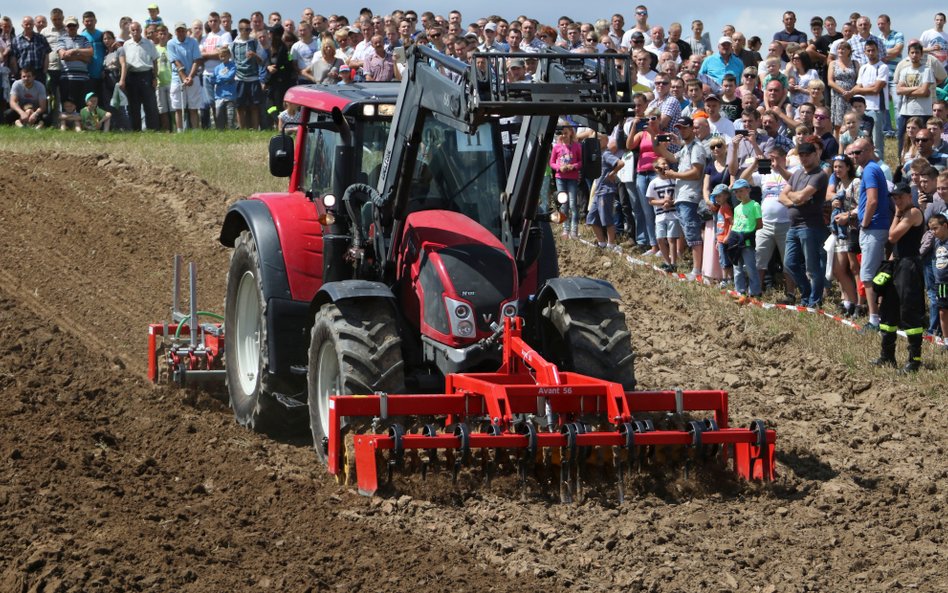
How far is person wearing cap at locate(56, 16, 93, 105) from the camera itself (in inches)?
910

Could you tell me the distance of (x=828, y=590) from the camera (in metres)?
6.59

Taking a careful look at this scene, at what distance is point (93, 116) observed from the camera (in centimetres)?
2356

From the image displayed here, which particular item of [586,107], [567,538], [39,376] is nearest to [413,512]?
[567,538]

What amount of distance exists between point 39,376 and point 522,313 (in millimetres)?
4101

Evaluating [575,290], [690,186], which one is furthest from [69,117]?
[575,290]

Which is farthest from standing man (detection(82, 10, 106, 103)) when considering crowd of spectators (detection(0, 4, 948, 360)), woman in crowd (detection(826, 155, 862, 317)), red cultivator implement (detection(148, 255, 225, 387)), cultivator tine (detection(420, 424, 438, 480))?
cultivator tine (detection(420, 424, 438, 480))

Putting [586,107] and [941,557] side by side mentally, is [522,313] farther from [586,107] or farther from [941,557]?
[941,557]

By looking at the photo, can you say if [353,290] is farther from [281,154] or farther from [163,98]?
[163,98]

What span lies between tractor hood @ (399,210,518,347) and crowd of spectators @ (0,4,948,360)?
1.15 meters

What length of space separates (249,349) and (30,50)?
14.5 meters

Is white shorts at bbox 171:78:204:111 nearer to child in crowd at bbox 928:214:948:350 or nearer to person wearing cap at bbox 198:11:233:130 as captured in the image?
person wearing cap at bbox 198:11:233:130

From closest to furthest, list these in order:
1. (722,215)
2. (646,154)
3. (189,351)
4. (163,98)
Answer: (189,351), (722,215), (646,154), (163,98)

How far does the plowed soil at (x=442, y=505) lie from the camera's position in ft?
21.9

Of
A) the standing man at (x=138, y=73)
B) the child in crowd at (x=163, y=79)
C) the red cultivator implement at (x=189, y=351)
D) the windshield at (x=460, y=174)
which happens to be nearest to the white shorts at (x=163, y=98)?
the child in crowd at (x=163, y=79)
